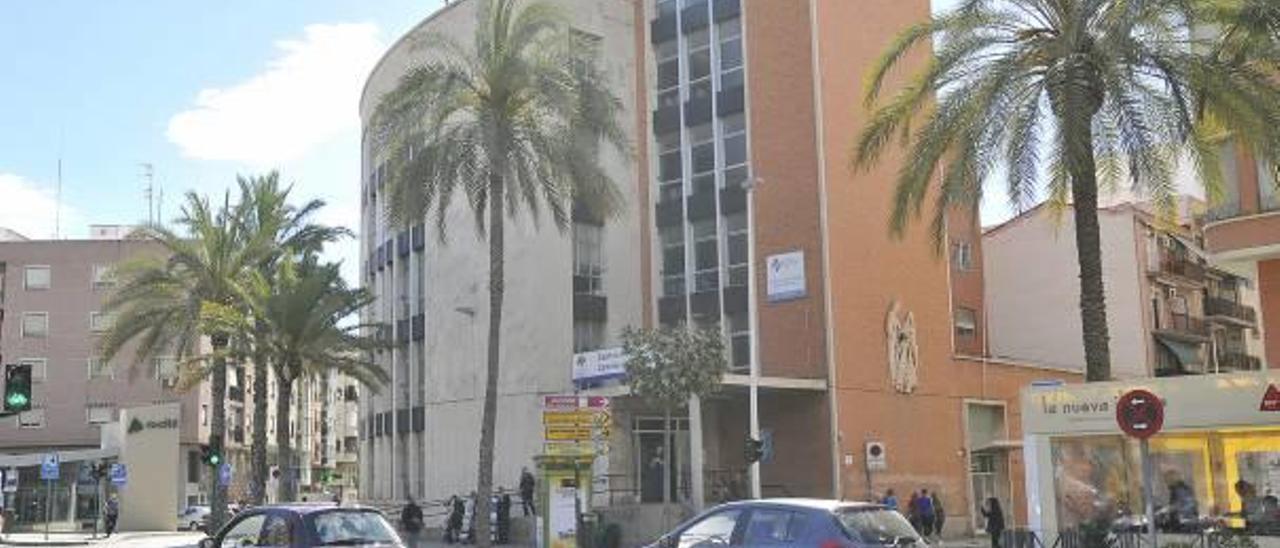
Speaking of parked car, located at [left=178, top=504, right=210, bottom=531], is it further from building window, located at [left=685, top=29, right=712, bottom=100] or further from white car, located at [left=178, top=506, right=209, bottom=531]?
building window, located at [left=685, top=29, right=712, bottom=100]

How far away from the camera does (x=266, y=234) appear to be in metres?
43.1

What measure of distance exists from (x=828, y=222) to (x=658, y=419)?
7985 millimetres

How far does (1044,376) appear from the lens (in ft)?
148

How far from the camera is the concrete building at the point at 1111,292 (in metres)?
48.5

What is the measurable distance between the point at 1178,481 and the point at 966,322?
22847mm

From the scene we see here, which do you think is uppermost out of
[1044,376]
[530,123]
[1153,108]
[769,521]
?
[530,123]

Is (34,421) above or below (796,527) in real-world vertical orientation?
above

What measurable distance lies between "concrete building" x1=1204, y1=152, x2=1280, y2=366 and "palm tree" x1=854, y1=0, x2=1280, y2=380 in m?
1.78

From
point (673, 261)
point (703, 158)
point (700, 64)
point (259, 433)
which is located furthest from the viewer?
point (673, 261)

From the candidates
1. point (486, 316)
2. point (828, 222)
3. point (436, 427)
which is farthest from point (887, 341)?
point (436, 427)

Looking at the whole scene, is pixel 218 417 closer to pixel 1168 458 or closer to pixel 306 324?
pixel 306 324

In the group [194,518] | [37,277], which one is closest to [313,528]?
[194,518]

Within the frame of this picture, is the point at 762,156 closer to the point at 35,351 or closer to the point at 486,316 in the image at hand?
the point at 486,316

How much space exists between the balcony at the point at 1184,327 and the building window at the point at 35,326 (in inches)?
2312
